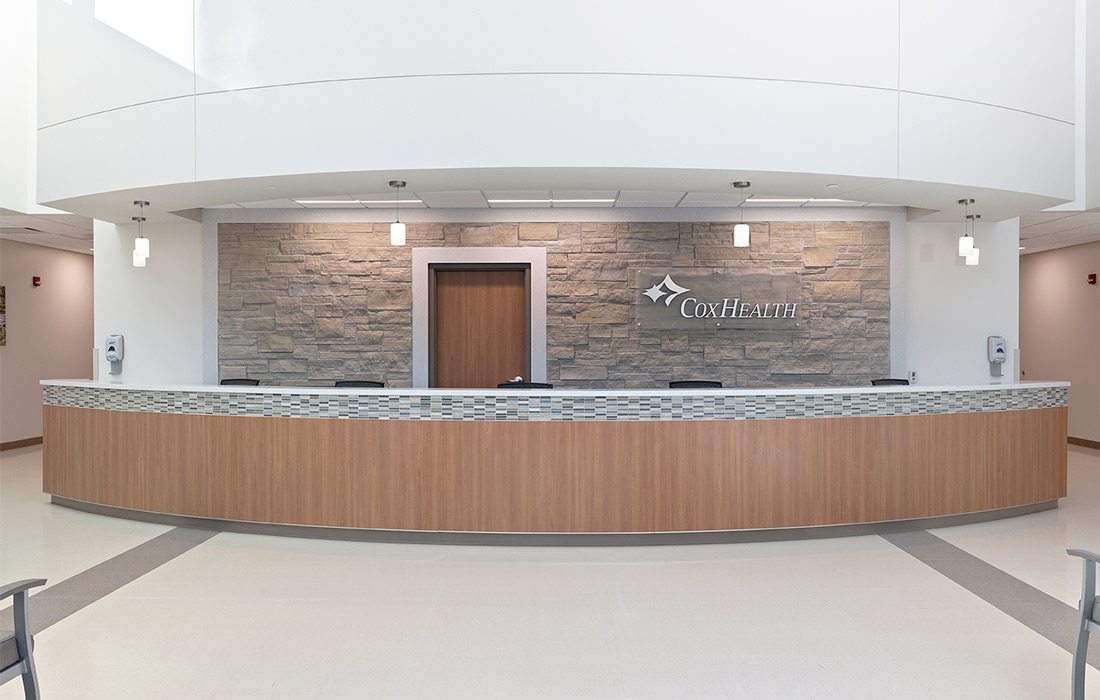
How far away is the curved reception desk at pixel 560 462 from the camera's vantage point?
482 centimetres

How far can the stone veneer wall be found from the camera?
698cm

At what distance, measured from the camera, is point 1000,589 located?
402 cm

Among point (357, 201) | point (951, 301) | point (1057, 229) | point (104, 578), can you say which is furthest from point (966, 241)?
point (104, 578)

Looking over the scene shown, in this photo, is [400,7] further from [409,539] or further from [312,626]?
[312,626]

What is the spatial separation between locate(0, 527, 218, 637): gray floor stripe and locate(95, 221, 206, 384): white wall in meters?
2.37

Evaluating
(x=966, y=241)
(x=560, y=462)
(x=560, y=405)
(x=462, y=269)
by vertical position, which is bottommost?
(x=560, y=462)

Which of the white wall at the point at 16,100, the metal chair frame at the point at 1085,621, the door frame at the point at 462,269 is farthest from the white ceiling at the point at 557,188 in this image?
the metal chair frame at the point at 1085,621

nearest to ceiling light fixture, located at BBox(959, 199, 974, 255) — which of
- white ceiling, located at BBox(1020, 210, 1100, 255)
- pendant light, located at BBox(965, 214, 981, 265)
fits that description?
pendant light, located at BBox(965, 214, 981, 265)

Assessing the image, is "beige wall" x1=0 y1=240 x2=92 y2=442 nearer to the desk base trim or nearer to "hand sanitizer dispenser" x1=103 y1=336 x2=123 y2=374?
"hand sanitizer dispenser" x1=103 y1=336 x2=123 y2=374

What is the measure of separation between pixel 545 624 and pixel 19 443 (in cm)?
914

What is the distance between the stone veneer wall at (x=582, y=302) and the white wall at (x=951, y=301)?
0.32m

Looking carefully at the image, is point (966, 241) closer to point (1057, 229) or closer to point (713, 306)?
point (713, 306)

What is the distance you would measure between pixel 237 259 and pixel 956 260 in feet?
22.8

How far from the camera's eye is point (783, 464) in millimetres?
4945
